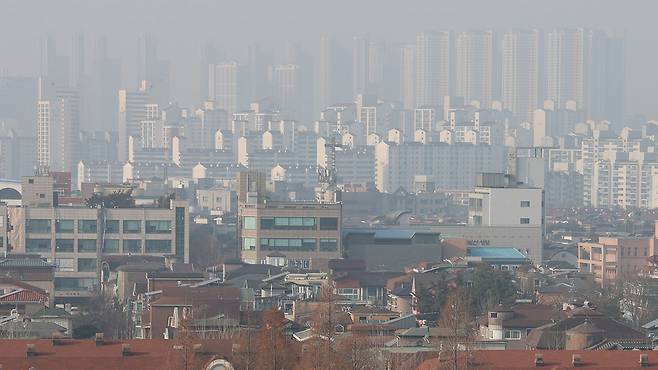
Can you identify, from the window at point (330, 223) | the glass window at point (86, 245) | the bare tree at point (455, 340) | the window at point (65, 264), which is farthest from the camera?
the window at point (330, 223)

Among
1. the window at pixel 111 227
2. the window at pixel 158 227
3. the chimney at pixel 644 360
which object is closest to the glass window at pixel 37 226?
the window at pixel 111 227

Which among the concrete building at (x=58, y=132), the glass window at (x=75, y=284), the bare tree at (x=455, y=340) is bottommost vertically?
the glass window at (x=75, y=284)

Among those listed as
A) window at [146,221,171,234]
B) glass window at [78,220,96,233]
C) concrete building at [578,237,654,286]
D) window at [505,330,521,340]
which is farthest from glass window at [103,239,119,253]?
window at [505,330,521,340]

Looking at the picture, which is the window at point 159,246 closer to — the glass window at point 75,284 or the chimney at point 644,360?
the glass window at point 75,284

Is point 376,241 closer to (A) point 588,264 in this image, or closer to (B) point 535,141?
(A) point 588,264

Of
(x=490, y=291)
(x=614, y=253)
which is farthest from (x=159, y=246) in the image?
(x=490, y=291)

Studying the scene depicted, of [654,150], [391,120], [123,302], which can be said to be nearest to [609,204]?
[654,150]
